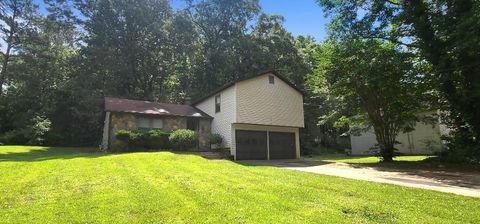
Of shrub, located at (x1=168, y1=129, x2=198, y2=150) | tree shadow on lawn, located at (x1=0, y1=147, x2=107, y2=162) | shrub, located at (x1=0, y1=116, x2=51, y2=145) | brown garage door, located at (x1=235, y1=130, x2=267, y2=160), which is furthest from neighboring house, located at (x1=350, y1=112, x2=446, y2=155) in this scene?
shrub, located at (x1=0, y1=116, x2=51, y2=145)

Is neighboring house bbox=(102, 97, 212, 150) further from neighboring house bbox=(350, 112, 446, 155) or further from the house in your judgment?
neighboring house bbox=(350, 112, 446, 155)

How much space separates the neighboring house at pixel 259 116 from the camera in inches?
838

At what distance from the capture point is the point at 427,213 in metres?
5.88

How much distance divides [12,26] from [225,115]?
94.0ft

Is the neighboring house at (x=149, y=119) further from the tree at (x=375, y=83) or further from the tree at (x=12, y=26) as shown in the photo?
the tree at (x=12, y=26)

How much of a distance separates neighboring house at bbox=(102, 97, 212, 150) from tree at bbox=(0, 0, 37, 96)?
65.2 feet

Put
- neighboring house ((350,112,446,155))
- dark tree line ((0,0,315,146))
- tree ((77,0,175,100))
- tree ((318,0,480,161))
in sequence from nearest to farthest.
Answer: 1. tree ((318,0,480,161))
2. neighboring house ((350,112,446,155))
3. dark tree line ((0,0,315,146))
4. tree ((77,0,175,100))

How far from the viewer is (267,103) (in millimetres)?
22516

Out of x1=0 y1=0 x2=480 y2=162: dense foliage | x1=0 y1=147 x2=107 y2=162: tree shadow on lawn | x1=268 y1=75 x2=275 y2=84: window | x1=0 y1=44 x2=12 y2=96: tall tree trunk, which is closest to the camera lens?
x1=0 y1=147 x2=107 y2=162: tree shadow on lawn

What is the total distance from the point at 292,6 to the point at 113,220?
43.6ft

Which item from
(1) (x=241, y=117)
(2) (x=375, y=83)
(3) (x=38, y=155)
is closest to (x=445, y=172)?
(2) (x=375, y=83)

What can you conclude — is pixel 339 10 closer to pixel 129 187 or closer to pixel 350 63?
pixel 350 63

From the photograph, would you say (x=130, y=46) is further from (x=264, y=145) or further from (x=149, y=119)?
(x=264, y=145)

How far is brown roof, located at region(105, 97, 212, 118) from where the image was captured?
71.1 feet
